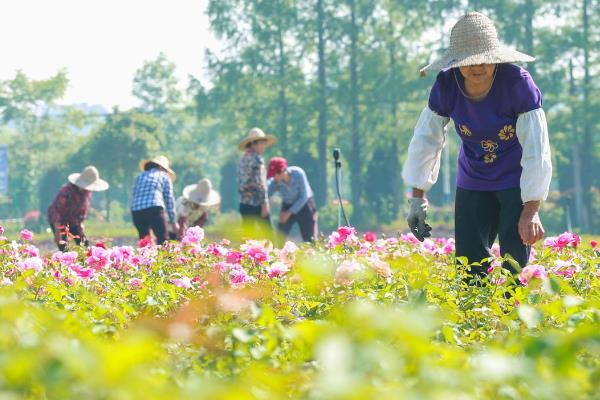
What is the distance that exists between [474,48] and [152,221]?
6323 mm

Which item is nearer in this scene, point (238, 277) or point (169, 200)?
point (238, 277)

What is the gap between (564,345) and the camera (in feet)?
6.06

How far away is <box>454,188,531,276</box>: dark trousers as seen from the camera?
5164 mm

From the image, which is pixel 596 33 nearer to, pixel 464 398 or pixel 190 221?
pixel 190 221

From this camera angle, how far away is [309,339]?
6.93 feet

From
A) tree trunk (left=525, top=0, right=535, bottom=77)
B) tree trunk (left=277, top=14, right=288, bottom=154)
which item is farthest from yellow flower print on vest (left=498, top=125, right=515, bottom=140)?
tree trunk (left=277, top=14, right=288, bottom=154)

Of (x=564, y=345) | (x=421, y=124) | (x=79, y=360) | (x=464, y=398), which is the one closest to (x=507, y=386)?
(x=464, y=398)

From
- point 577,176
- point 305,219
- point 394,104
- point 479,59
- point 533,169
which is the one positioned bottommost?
point 577,176

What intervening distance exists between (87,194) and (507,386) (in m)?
9.85

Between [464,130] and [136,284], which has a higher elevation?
[464,130]

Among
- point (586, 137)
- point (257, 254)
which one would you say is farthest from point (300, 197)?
point (586, 137)

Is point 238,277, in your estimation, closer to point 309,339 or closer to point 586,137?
point 309,339

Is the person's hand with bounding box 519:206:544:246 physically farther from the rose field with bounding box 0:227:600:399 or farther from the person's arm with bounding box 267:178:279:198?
the person's arm with bounding box 267:178:279:198

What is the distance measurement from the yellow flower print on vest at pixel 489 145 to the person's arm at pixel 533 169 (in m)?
0.18
